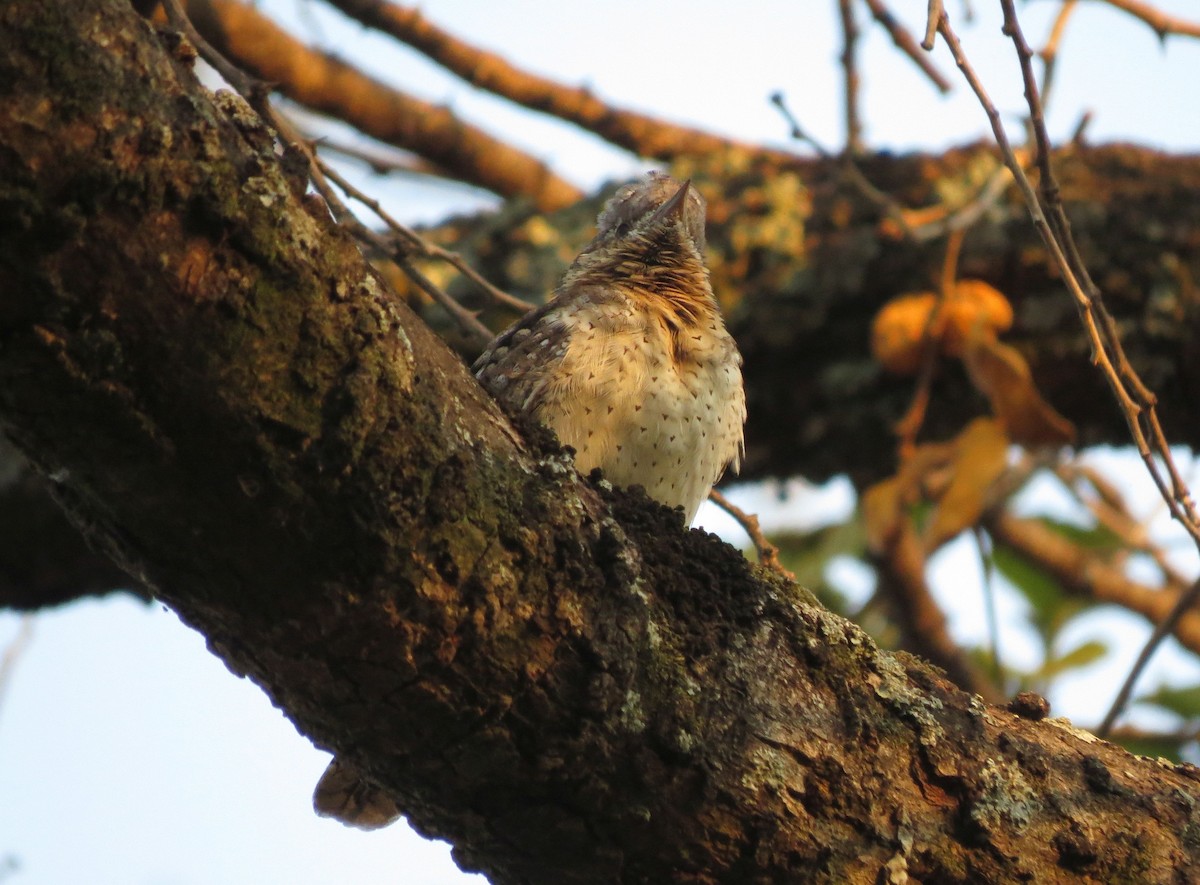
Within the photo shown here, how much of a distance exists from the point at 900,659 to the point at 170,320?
1744 millimetres

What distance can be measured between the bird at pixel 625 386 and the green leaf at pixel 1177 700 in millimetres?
3732

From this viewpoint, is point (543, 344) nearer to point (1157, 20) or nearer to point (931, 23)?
point (931, 23)

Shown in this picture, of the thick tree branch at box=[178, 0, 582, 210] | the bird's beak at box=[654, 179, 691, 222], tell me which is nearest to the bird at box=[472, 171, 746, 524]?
the bird's beak at box=[654, 179, 691, 222]

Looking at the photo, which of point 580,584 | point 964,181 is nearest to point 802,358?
point 964,181

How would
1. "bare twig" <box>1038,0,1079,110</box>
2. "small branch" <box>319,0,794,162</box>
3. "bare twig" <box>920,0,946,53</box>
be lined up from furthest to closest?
"small branch" <box>319,0,794,162</box> < "bare twig" <box>1038,0,1079,110</box> < "bare twig" <box>920,0,946,53</box>

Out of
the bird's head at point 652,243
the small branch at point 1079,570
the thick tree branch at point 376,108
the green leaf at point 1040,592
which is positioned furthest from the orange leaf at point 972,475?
the thick tree branch at point 376,108

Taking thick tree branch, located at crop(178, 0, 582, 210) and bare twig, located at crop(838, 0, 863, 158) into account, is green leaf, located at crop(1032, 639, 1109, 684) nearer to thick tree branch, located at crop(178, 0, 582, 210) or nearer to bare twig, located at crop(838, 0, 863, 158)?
bare twig, located at crop(838, 0, 863, 158)

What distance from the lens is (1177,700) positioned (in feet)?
22.9

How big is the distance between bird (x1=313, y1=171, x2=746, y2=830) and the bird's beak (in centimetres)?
46

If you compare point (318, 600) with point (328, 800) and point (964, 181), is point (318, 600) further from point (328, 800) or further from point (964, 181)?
point (964, 181)

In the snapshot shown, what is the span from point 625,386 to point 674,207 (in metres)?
1.42

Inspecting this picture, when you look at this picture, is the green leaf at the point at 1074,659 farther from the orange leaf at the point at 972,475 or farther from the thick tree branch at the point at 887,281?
the orange leaf at the point at 972,475

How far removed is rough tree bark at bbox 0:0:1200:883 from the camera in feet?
5.95

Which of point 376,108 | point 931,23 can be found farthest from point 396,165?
point 931,23
